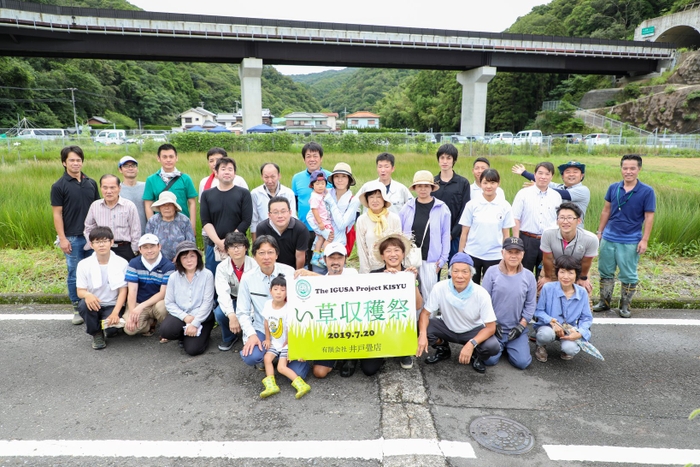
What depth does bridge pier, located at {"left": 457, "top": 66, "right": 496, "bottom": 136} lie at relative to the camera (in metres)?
36.6

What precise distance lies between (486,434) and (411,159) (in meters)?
14.9

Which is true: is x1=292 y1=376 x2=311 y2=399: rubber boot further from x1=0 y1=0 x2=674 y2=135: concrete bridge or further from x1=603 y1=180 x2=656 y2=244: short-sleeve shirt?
x1=0 y1=0 x2=674 y2=135: concrete bridge

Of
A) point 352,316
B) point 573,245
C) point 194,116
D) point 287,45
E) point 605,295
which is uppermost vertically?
point 287,45

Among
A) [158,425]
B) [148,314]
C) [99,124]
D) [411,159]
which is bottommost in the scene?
[158,425]

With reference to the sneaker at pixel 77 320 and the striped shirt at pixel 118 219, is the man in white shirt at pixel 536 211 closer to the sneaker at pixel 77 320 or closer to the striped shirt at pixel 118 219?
the striped shirt at pixel 118 219

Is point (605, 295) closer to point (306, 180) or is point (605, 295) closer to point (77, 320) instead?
point (306, 180)

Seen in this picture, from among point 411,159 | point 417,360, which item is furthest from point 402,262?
point 411,159

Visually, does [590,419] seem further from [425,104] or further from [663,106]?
[425,104]

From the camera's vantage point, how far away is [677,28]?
45.7 metres

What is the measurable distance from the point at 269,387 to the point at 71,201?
331 centimetres

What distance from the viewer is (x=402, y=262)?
168 inches

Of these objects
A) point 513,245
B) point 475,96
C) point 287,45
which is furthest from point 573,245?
point 475,96

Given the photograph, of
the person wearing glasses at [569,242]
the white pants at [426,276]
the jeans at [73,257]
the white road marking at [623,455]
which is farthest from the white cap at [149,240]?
the person wearing glasses at [569,242]

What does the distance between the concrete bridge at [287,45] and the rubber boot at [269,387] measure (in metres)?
30.7
